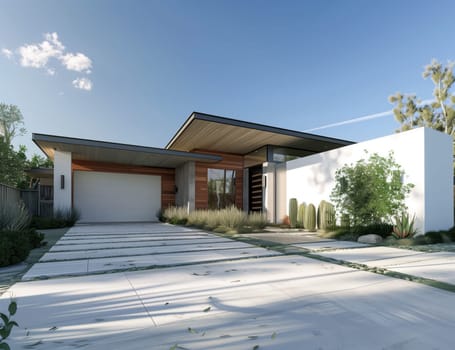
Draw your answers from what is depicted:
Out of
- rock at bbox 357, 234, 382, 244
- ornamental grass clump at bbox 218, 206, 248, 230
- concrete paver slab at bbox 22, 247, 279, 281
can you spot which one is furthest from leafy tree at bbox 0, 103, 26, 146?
rock at bbox 357, 234, 382, 244

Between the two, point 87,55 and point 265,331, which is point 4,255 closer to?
point 265,331

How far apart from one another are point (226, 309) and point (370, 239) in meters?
5.38

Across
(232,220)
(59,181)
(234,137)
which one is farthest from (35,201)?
(234,137)

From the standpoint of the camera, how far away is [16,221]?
5121mm

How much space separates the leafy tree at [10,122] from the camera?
19.1 m

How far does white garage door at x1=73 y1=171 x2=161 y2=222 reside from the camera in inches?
486

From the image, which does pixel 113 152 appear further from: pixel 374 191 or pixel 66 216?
pixel 374 191

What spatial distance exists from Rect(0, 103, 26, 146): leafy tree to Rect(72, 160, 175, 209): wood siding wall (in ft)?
39.3

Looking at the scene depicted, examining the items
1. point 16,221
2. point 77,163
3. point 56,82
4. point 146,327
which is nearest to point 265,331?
point 146,327

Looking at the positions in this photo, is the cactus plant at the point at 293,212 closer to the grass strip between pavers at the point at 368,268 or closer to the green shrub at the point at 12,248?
the grass strip between pavers at the point at 368,268

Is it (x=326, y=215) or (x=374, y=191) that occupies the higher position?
(x=374, y=191)

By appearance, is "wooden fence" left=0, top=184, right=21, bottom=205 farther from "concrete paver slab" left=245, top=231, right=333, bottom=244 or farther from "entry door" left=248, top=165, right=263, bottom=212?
"entry door" left=248, top=165, right=263, bottom=212

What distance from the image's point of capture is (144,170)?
1354 centimetres

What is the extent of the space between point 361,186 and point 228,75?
10.1 metres
